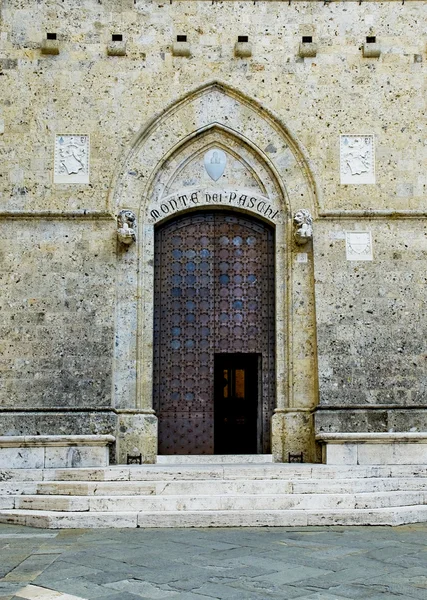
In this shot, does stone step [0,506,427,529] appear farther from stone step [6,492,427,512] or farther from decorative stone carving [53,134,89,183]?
decorative stone carving [53,134,89,183]

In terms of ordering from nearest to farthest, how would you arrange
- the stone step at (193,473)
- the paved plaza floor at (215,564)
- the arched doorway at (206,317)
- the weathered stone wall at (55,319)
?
the paved plaza floor at (215,564) → the stone step at (193,473) → the weathered stone wall at (55,319) → the arched doorway at (206,317)

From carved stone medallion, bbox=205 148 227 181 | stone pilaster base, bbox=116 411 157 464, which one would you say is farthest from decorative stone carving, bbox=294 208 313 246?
stone pilaster base, bbox=116 411 157 464

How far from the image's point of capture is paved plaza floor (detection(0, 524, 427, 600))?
5203 mm

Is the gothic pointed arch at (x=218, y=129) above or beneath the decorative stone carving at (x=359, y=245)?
above

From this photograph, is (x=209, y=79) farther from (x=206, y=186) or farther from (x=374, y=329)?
(x=374, y=329)

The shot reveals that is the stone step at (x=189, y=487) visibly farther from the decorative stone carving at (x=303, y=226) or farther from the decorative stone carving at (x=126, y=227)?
the decorative stone carving at (x=303, y=226)

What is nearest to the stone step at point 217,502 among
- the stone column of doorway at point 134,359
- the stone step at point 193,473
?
the stone step at point 193,473

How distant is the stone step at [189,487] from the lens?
30.6 feet

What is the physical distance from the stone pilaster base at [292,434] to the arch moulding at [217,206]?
0.05ft

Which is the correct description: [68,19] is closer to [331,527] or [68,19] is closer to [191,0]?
[191,0]

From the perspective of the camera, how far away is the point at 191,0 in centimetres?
1329

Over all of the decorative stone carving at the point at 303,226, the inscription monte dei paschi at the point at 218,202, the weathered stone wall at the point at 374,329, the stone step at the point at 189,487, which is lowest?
the stone step at the point at 189,487

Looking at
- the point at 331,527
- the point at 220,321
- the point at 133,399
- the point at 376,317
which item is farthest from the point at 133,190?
the point at 331,527

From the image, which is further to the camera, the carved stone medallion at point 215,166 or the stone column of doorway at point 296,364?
the carved stone medallion at point 215,166
